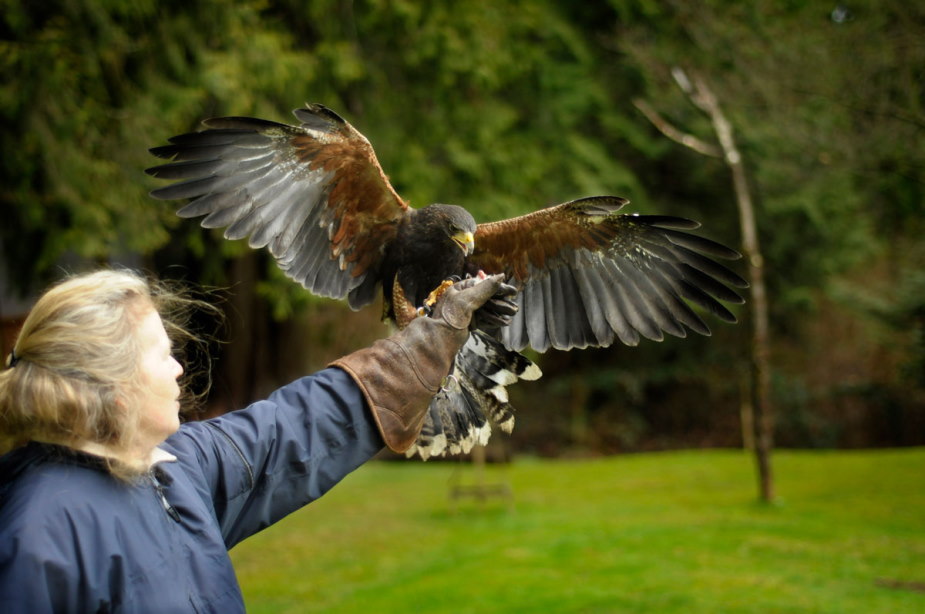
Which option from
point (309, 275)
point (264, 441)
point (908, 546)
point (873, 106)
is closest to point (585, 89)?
point (873, 106)

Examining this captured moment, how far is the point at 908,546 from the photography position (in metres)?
6.64

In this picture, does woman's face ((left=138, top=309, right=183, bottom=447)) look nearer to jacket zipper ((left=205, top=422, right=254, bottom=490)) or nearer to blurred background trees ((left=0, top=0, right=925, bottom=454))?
jacket zipper ((left=205, top=422, right=254, bottom=490))

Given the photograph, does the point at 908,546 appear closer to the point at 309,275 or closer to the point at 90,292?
the point at 309,275

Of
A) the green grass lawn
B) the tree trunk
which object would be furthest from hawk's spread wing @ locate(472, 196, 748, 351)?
the tree trunk

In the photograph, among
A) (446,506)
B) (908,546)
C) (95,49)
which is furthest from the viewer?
(446,506)

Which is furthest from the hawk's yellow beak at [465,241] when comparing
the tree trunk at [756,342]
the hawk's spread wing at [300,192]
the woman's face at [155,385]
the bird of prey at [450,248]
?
the tree trunk at [756,342]

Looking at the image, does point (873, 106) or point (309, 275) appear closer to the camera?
point (309, 275)

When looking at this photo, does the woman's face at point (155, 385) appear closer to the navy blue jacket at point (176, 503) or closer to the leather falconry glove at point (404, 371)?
the navy blue jacket at point (176, 503)

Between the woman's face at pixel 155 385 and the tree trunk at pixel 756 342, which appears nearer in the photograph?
the woman's face at pixel 155 385

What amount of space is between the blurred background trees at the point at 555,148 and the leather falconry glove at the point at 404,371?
0.72 metres

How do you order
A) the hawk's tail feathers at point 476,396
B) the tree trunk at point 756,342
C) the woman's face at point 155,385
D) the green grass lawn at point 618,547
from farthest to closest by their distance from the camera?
the tree trunk at point 756,342 < the green grass lawn at point 618,547 < the hawk's tail feathers at point 476,396 < the woman's face at point 155,385

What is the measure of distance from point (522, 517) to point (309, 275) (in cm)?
588

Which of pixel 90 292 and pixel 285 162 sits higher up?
pixel 285 162

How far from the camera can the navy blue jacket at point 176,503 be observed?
1.29m
